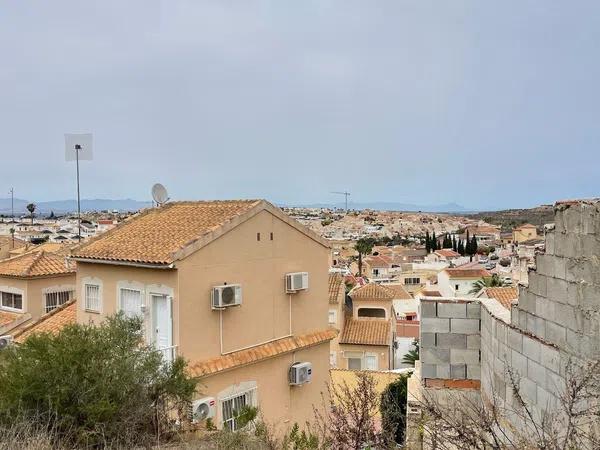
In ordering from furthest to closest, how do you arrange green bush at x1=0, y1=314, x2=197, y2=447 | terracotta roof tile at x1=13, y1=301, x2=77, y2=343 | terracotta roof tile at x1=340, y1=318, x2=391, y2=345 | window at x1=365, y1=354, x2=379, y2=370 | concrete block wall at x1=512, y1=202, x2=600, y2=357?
terracotta roof tile at x1=340, y1=318, x2=391, y2=345, window at x1=365, y1=354, x2=379, y2=370, terracotta roof tile at x1=13, y1=301, x2=77, y2=343, green bush at x1=0, y1=314, x2=197, y2=447, concrete block wall at x1=512, y1=202, x2=600, y2=357

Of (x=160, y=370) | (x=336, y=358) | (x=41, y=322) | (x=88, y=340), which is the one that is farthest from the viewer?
(x=336, y=358)

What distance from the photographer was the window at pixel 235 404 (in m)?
11.8

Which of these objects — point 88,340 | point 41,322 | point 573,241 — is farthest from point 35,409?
point 41,322

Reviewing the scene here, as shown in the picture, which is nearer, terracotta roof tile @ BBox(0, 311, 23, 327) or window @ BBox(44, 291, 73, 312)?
terracotta roof tile @ BBox(0, 311, 23, 327)

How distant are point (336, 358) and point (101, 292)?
57.9ft

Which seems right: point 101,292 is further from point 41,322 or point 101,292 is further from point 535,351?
point 535,351

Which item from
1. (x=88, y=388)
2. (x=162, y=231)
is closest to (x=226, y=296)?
(x=162, y=231)

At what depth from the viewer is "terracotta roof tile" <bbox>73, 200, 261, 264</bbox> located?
12.0 metres

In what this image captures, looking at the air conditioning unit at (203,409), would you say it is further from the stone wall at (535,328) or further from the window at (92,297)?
the stone wall at (535,328)

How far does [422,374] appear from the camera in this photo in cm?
761

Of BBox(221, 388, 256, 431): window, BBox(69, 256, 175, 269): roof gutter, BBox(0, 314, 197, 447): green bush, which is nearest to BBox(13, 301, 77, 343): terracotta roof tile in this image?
BBox(69, 256, 175, 269): roof gutter

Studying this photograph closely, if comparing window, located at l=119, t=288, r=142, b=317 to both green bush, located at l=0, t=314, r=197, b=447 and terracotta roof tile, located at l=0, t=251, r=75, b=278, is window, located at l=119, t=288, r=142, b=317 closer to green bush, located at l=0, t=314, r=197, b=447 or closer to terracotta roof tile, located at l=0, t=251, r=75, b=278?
green bush, located at l=0, t=314, r=197, b=447

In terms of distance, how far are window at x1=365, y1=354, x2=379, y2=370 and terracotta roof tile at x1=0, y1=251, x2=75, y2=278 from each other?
16038mm

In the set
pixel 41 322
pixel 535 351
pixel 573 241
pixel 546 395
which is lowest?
pixel 41 322
